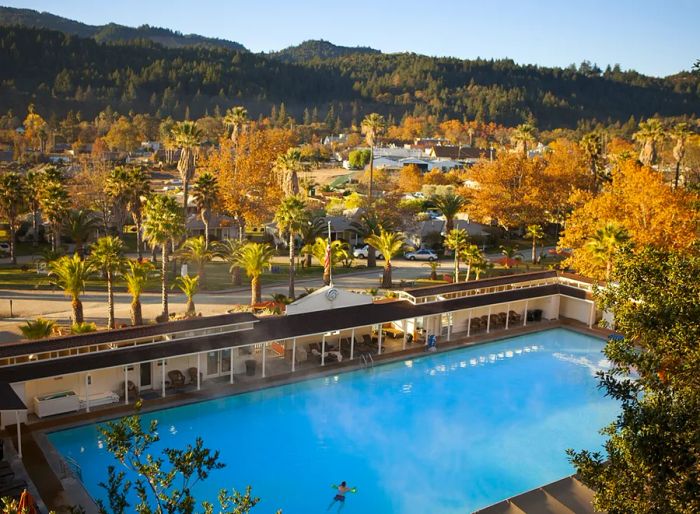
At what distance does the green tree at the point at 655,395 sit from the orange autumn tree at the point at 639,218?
90.2 feet

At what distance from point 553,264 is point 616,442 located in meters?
44.1

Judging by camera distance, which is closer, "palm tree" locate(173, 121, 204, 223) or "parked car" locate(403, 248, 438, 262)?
"palm tree" locate(173, 121, 204, 223)

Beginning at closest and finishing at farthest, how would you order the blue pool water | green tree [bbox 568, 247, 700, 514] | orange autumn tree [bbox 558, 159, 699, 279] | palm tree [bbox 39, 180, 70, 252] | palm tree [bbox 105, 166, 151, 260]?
green tree [bbox 568, 247, 700, 514] → the blue pool water → orange autumn tree [bbox 558, 159, 699, 279] → palm tree [bbox 39, 180, 70, 252] → palm tree [bbox 105, 166, 151, 260]

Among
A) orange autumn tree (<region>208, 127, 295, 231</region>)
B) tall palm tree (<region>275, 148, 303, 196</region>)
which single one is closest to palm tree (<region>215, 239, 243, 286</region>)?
tall palm tree (<region>275, 148, 303, 196</region>)

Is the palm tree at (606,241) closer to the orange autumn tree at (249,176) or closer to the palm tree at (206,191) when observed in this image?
the palm tree at (206,191)

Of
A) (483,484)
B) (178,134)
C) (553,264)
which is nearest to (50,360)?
(483,484)

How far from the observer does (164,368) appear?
26.7 metres

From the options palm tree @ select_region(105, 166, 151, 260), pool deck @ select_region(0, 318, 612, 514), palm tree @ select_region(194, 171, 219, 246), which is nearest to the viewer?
pool deck @ select_region(0, 318, 612, 514)

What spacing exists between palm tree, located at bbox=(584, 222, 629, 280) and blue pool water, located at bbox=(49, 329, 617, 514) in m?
8.38

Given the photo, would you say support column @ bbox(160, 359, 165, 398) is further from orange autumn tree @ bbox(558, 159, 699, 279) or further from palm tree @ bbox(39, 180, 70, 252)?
orange autumn tree @ bbox(558, 159, 699, 279)

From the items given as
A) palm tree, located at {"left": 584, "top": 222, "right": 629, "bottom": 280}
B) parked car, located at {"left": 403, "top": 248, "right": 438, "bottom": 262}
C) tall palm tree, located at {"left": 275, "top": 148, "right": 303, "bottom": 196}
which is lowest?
parked car, located at {"left": 403, "top": 248, "right": 438, "bottom": 262}

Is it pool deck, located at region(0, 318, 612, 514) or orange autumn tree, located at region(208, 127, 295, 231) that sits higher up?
orange autumn tree, located at region(208, 127, 295, 231)

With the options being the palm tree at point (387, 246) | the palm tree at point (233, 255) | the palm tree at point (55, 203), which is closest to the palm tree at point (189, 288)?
the palm tree at point (233, 255)

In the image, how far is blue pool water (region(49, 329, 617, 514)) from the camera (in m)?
21.4
